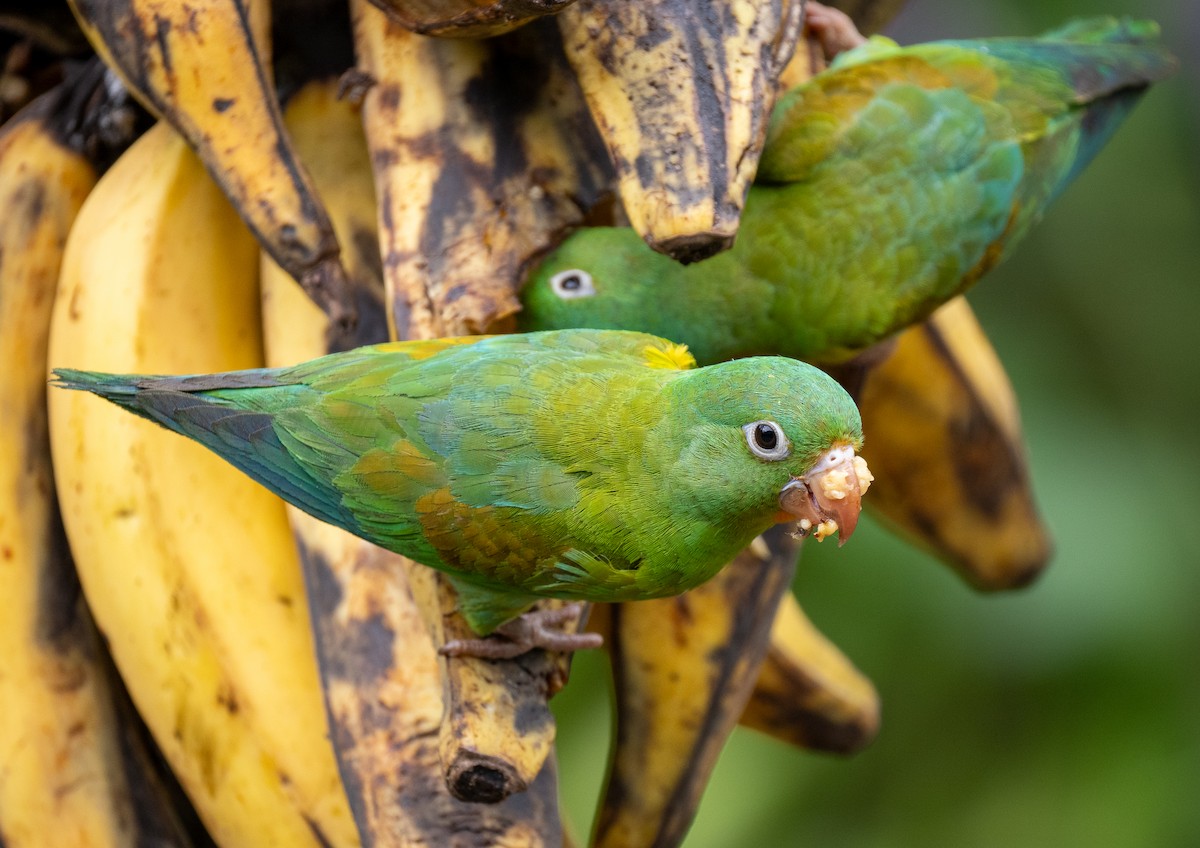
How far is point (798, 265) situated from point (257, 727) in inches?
34.5

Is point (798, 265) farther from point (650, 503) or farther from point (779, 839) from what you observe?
point (779, 839)

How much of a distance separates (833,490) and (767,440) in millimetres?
76

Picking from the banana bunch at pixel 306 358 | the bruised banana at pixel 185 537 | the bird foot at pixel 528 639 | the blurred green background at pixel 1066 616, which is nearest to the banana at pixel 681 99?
the banana bunch at pixel 306 358

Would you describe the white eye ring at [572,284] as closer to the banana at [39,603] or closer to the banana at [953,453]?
the banana at [953,453]

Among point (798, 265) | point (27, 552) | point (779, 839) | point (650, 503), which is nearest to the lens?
point (650, 503)

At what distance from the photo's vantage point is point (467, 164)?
118cm

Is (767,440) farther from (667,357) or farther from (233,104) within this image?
(233,104)

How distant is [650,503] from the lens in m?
1.14

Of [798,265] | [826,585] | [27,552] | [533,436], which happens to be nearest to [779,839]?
[826,585]

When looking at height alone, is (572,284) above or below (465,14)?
below

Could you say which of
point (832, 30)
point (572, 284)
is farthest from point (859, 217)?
point (572, 284)

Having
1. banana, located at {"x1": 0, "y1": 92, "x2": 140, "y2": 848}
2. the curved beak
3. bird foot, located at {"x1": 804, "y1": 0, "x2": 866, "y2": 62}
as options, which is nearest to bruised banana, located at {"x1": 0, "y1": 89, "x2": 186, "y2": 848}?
banana, located at {"x1": 0, "y1": 92, "x2": 140, "y2": 848}

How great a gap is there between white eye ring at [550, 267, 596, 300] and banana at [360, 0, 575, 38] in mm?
355

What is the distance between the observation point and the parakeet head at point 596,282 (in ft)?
4.57
